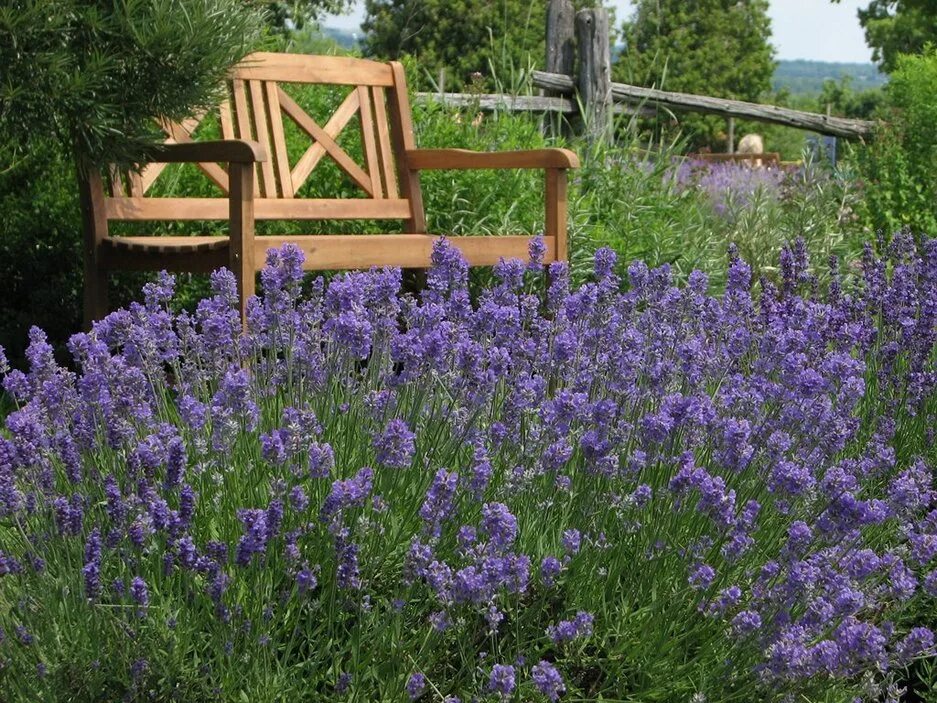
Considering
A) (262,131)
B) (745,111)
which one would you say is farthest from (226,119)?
(745,111)

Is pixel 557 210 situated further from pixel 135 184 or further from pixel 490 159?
pixel 135 184

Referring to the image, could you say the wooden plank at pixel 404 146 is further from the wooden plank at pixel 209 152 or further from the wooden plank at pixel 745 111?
the wooden plank at pixel 745 111

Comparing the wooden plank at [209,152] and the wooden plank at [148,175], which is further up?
the wooden plank at [209,152]

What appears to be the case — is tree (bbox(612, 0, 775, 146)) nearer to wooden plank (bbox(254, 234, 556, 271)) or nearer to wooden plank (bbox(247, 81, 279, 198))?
wooden plank (bbox(247, 81, 279, 198))

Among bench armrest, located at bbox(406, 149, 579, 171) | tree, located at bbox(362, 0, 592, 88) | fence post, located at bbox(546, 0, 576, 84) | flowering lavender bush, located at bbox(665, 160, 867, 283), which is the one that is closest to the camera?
bench armrest, located at bbox(406, 149, 579, 171)

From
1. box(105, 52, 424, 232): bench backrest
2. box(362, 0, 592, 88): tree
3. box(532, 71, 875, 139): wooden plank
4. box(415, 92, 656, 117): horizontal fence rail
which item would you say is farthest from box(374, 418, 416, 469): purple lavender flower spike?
box(362, 0, 592, 88): tree

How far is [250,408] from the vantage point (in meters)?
2.34

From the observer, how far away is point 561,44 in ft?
27.7

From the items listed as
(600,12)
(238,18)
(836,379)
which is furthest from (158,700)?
(600,12)

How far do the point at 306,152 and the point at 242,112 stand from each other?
307mm

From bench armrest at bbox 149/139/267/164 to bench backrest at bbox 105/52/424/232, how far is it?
1.10 feet

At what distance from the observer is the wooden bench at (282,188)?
4.13 m

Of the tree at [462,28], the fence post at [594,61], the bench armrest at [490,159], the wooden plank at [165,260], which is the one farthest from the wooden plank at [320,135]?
the tree at [462,28]

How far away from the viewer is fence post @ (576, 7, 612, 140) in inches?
316
